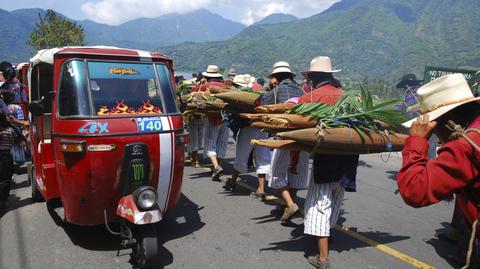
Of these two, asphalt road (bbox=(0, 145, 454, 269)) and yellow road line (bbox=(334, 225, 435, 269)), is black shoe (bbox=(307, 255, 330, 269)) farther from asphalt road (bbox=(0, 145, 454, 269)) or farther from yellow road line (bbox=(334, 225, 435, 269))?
yellow road line (bbox=(334, 225, 435, 269))

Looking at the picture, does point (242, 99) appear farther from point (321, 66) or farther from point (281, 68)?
point (321, 66)

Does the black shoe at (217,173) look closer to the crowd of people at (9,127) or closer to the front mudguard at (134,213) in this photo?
the crowd of people at (9,127)

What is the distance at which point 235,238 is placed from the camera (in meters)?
4.89

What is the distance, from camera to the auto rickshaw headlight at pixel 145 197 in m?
3.89

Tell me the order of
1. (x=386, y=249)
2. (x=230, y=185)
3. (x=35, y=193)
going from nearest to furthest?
(x=386, y=249) → (x=35, y=193) → (x=230, y=185)

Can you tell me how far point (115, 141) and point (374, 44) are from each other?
Result: 5978 inches

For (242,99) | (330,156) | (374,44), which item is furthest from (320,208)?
(374,44)

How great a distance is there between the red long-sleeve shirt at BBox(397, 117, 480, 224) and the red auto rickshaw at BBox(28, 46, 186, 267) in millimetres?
2443

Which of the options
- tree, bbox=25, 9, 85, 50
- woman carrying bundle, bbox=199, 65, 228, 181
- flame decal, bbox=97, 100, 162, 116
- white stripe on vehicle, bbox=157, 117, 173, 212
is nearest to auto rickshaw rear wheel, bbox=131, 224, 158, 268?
white stripe on vehicle, bbox=157, 117, 173, 212

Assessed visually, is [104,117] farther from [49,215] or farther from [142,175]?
[49,215]


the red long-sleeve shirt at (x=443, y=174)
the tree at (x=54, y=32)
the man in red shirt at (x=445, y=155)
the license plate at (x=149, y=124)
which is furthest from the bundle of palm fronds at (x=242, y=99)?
the tree at (x=54, y=32)

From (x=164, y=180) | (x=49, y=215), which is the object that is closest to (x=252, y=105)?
(x=164, y=180)

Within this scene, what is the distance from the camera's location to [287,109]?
177 inches

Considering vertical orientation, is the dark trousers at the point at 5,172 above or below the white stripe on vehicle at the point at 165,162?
below
